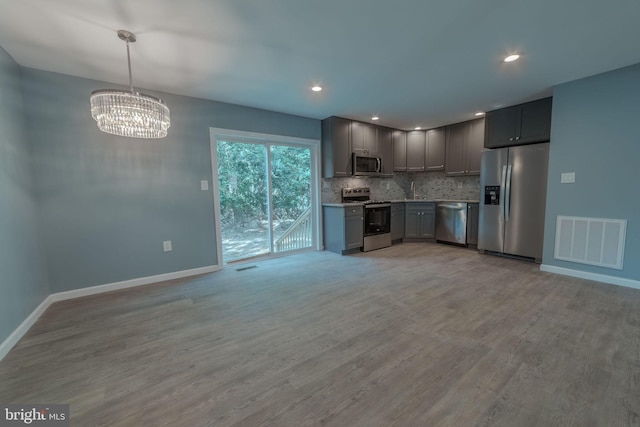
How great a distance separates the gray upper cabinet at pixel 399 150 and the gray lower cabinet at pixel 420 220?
967mm

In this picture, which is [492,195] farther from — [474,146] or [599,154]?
[599,154]

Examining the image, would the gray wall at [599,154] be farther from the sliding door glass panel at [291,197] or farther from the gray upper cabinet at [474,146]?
the sliding door glass panel at [291,197]

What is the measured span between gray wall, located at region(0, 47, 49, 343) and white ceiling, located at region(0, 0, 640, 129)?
46 cm

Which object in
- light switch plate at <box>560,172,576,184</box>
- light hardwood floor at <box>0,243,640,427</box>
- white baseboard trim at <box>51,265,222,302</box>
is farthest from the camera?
light switch plate at <box>560,172,576,184</box>

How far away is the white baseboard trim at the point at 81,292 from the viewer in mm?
1982

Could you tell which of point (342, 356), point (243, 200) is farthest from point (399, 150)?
point (342, 356)

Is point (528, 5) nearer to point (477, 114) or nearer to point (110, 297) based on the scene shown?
point (477, 114)

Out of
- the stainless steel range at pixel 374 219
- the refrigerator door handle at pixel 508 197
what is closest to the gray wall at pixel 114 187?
the stainless steel range at pixel 374 219

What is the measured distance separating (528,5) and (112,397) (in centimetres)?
378

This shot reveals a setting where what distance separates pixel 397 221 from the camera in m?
5.36

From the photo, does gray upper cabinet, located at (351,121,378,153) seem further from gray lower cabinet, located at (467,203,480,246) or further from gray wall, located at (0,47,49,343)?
gray wall, located at (0,47,49,343)

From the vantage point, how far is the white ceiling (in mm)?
1812

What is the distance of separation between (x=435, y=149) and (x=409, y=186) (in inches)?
45.7

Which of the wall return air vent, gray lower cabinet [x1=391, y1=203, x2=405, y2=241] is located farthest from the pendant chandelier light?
the wall return air vent
